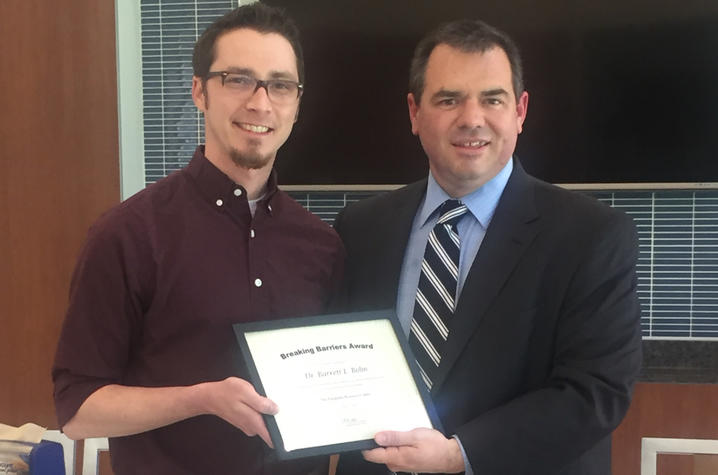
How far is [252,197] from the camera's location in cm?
171

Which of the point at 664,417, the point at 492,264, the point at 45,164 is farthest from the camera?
the point at 45,164

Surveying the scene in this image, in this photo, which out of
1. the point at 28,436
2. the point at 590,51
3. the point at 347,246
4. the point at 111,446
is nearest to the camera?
the point at 111,446

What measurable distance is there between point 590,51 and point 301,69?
1659mm

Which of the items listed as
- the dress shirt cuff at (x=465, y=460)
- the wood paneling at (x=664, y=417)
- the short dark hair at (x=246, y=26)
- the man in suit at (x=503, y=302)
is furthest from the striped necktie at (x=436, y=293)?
the wood paneling at (x=664, y=417)

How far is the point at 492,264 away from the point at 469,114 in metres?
0.32

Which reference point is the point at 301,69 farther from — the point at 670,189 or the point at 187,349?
the point at 670,189

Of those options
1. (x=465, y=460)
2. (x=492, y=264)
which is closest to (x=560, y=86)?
(x=492, y=264)

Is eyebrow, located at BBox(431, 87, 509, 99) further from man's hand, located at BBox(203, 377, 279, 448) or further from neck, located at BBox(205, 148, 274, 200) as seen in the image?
man's hand, located at BBox(203, 377, 279, 448)

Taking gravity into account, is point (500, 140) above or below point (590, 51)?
below

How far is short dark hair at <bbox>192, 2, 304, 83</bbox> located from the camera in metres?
1.68

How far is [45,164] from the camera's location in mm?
3268

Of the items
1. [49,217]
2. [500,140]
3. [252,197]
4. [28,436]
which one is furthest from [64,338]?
[49,217]

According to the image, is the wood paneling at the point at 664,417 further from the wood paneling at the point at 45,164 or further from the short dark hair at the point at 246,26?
the wood paneling at the point at 45,164

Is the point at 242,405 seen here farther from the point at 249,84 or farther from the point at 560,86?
the point at 560,86
